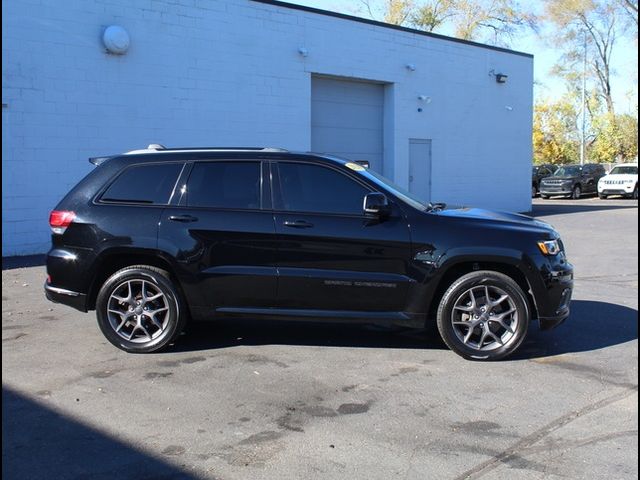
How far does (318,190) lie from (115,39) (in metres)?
8.59

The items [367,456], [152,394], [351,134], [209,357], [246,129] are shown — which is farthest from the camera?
[351,134]

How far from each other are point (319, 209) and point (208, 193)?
3.51 ft

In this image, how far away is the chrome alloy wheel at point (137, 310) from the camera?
19.0ft

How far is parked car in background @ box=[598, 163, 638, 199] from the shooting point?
1244 inches

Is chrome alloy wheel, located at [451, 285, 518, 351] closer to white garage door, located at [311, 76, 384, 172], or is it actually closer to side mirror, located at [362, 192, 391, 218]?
side mirror, located at [362, 192, 391, 218]

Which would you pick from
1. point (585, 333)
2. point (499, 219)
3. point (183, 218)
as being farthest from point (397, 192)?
point (585, 333)

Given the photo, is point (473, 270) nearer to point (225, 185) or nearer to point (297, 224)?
point (297, 224)

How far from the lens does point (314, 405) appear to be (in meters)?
4.57

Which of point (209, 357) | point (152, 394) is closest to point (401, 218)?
point (209, 357)

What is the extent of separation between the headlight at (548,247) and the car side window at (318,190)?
1631 millimetres

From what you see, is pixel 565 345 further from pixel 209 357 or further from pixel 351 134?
pixel 351 134

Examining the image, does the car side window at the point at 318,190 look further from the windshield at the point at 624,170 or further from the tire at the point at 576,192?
the tire at the point at 576,192

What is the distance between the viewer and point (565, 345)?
606 centimetres

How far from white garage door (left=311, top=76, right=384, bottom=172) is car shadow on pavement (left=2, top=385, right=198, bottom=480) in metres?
13.1
